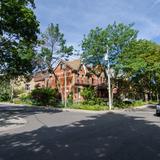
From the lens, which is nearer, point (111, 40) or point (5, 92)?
point (111, 40)

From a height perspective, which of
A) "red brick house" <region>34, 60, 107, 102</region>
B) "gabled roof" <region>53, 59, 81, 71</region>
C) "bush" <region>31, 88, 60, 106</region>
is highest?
"gabled roof" <region>53, 59, 81, 71</region>

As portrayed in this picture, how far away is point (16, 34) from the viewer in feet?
95.1

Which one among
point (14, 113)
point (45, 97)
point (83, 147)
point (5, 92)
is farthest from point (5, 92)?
point (83, 147)

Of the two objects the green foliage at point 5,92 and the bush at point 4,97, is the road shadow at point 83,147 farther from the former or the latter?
the green foliage at point 5,92

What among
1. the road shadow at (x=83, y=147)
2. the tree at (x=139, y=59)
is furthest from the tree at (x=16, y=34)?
the tree at (x=139, y=59)

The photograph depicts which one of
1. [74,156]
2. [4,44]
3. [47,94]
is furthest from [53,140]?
[47,94]

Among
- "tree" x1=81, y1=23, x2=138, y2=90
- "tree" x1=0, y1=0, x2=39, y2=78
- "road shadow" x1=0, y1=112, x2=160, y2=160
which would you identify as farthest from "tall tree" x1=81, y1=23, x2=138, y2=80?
"road shadow" x1=0, y1=112, x2=160, y2=160

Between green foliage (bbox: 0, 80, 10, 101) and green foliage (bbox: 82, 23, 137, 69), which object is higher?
green foliage (bbox: 82, 23, 137, 69)

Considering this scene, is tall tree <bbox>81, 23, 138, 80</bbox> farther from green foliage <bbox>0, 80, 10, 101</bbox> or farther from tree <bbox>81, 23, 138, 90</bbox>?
green foliage <bbox>0, 80, 10, 101</bbox>

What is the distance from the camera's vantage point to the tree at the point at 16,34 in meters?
27.1

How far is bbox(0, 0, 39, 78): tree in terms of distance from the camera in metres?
27.1

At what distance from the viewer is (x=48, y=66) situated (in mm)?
60125

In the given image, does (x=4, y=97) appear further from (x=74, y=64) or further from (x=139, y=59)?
(x=139, y=59)

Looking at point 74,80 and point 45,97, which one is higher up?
point 74,80
